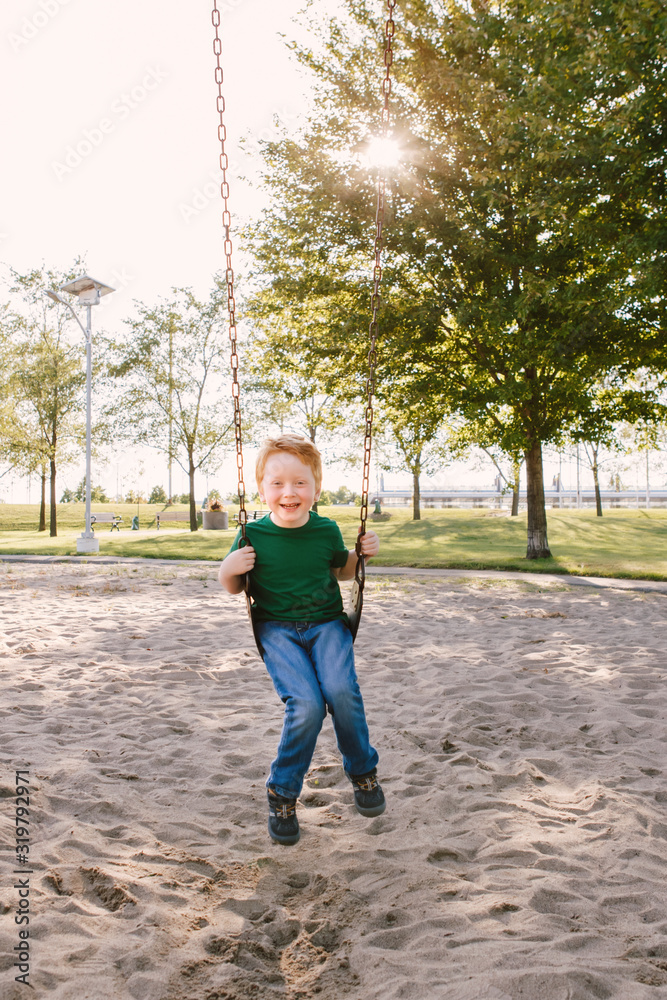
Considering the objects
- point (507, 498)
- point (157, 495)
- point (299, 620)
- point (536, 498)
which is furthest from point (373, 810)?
point (507, 498)

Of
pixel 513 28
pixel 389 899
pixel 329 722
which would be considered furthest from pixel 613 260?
pixel 389 899

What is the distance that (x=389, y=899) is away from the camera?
2.71m

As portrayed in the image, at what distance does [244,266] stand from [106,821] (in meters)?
14.7

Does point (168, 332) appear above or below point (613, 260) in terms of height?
above

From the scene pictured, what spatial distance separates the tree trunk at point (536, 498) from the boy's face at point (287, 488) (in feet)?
41.9

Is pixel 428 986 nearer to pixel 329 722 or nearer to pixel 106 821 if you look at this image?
pixel 106 821

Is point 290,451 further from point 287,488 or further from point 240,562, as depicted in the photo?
point 240,562

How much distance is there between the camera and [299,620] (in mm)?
3234

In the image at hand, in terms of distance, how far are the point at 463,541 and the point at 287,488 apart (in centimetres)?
2129

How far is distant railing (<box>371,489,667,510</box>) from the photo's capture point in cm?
6181

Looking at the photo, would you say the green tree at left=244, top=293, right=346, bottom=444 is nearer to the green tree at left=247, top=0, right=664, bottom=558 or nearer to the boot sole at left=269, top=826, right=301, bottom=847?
the green tree at left=247, top=0, right=664, bottom=558

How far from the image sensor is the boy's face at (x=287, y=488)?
10.8 feet

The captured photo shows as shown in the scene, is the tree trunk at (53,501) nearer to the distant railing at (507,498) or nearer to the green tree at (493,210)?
the green tree at (493,210)

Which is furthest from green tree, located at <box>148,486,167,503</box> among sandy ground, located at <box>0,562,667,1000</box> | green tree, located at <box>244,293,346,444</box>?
sandy ground, located at <box>0,562,667,1000</box>
